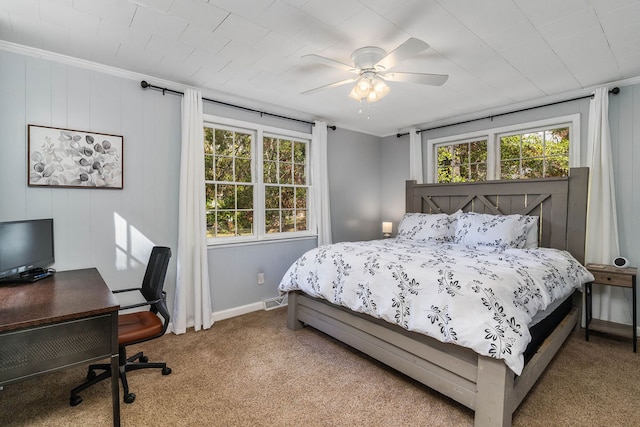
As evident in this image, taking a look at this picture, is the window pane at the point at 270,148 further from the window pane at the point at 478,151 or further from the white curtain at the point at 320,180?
the window pane at the point at 478,151

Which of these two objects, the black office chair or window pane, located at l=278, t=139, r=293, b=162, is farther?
window pane, located at l=278, t=139, r=293, b=162

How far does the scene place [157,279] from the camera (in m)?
2.30

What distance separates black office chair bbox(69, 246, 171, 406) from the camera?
2.02 metres

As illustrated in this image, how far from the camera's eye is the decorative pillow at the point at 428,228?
3.71 metres

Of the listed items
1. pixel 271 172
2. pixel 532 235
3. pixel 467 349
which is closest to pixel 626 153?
pixel 532 235

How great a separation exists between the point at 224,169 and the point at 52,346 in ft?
7.97

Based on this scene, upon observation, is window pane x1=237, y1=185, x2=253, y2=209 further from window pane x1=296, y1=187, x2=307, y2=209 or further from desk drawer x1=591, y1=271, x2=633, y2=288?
desk drawer x1=591, y1=271, x2=633, y2=288

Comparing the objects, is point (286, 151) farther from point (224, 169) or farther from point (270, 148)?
point (224, 169)

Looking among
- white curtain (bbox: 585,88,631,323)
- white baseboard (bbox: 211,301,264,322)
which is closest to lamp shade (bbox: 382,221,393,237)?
white baseboard (bbox: 211,301,264,322)

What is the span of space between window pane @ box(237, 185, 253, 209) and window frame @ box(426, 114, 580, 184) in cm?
263

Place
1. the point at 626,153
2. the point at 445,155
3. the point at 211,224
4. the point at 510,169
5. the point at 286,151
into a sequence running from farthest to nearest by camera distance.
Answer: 1. the point at 445,155
2. the point at 286,151
3. the point at 510,169
4. the point at 211,224
5. the point at 626,153

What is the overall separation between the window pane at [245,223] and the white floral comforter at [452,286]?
1.01 meters

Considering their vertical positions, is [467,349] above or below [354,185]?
below

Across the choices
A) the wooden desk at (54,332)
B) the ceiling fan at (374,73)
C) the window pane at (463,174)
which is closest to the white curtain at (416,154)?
the window pane at (463,174)
